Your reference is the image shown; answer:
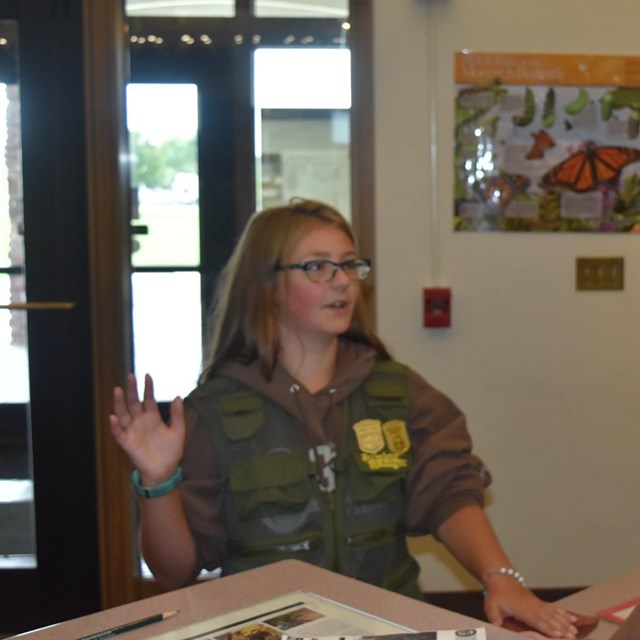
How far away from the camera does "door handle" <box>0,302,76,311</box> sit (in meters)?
2.87

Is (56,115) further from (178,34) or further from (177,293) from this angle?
(177,293)

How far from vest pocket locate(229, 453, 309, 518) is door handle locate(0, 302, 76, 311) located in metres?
1.44

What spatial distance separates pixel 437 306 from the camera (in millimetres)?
2947

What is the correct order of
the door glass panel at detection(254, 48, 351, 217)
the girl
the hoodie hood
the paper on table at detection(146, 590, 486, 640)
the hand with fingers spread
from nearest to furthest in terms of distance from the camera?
the paper on table at detection(146, 590, 486, 640), the hand with fingers spread, the girl, the hoodie hood, the door glass panel at detection(254, 48, 351, 217)

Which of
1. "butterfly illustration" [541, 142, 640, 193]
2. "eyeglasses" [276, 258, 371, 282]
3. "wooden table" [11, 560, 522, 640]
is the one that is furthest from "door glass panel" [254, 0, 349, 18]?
"wooden table" [11, 560, 522, 640]

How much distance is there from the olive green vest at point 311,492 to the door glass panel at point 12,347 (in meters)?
1.44

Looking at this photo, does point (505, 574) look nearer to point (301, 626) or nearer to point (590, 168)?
point (301, 626)

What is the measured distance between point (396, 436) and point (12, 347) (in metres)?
1.67

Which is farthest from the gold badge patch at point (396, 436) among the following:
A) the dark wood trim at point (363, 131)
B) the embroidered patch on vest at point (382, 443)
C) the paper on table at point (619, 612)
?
the dark wood trim at point (363, 131)

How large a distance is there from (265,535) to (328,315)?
0.42m

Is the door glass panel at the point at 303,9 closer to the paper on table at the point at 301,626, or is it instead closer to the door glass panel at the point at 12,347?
the door glass panel at the point at 12,347

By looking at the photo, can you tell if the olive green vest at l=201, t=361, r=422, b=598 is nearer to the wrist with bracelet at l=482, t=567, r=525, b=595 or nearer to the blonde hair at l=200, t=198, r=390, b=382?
the blonde hair at l=200, t=198, r=390, b=382

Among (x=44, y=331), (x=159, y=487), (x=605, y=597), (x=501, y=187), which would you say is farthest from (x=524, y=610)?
(x=44, y=331)

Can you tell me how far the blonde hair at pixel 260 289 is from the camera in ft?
5.78
